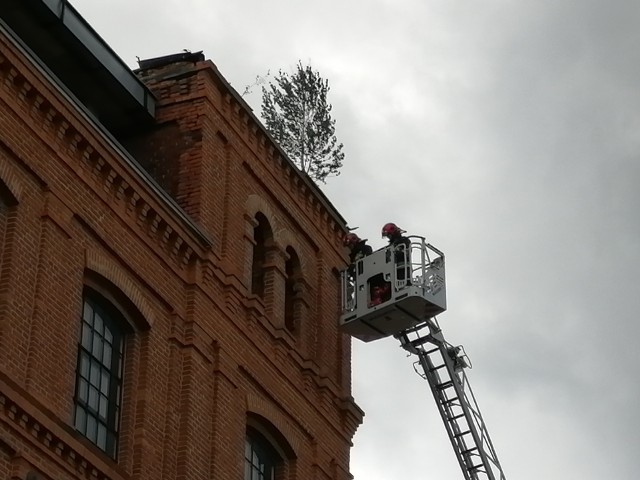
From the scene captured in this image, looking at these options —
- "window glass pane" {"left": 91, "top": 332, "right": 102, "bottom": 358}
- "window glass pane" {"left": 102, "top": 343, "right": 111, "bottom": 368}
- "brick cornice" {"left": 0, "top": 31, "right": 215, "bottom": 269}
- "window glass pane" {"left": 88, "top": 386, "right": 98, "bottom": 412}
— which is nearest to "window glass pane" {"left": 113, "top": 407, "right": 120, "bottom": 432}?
"window glass pane" {"left": 88, "top": 386, "right": 98, "bottom": 412}

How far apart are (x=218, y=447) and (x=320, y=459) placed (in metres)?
3.70

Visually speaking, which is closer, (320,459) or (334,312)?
(320,459)

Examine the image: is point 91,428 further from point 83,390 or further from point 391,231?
point 391,231

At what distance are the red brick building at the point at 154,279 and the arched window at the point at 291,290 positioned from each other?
0.14ft

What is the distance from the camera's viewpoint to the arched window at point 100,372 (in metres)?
21.7

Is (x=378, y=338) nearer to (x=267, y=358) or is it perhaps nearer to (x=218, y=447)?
(x=267, y=358)

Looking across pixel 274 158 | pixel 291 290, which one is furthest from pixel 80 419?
pixel 274 158

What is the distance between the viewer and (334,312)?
30.0 metres

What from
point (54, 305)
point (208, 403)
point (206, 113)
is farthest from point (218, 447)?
point (206, 113)

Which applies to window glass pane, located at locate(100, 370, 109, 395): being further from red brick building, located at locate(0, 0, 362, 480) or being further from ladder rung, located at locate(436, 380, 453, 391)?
ladder rung, located at locate(436, 380, 453, 391)

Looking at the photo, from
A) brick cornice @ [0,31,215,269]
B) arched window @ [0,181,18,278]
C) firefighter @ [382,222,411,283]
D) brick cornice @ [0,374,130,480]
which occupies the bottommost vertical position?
brick cornice @ [0,374,130,480]

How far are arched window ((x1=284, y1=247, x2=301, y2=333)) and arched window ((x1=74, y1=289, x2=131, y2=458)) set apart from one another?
576cm

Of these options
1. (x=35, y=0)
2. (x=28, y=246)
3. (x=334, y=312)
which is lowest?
(x=28, y=246)

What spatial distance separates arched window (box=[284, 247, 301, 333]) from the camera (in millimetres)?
28609
